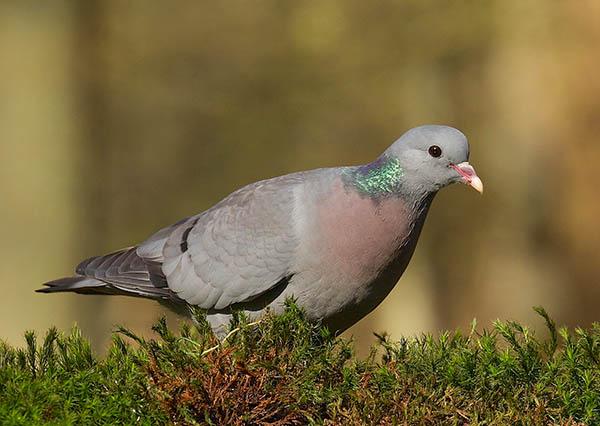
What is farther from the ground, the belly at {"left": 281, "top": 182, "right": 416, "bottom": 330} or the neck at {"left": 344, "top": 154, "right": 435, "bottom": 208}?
the neck at {"left": 344, "top": 154, "right": 435, "bottom": 208}

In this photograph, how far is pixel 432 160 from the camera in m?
4.87

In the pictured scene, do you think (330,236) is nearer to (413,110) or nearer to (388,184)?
(388,184)

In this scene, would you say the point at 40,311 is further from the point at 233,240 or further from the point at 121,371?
the point at 121,371

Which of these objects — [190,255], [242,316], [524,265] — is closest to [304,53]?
[524,265]

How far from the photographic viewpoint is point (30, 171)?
8492 millimetres

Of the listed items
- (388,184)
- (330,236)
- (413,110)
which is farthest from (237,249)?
(413,110)

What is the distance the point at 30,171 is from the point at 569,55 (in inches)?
260

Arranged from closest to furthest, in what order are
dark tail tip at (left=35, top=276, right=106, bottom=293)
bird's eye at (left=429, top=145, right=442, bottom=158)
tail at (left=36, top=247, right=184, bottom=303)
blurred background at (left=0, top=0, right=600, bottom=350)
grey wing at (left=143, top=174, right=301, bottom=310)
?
bird's eye at (left=429, top=145, right=442, bottom=158) → grey wing at (left=143, top=174, right=301, bottom=310) → tail at (left=36, top=247, right=184, bottom=303) → dark tail tip at (left=35, top=276, right=106, bottom=293) → blurred background at (left=0, top=0, right=600, bottom=350)

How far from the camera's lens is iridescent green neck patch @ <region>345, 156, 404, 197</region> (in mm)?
4895

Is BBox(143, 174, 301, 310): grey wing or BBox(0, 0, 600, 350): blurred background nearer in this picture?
BBox(143, 174, 301, 310): grey wing

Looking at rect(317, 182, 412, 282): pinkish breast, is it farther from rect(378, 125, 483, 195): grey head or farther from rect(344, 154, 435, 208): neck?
rect(378, 125, 483, 195): grey head

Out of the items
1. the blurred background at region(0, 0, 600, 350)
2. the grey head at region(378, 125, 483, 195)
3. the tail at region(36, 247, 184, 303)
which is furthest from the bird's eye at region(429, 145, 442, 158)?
the blurred background at region(0, 0, 600, 350)

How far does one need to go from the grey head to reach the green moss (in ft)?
3.19

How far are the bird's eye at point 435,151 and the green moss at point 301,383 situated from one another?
1049mm
